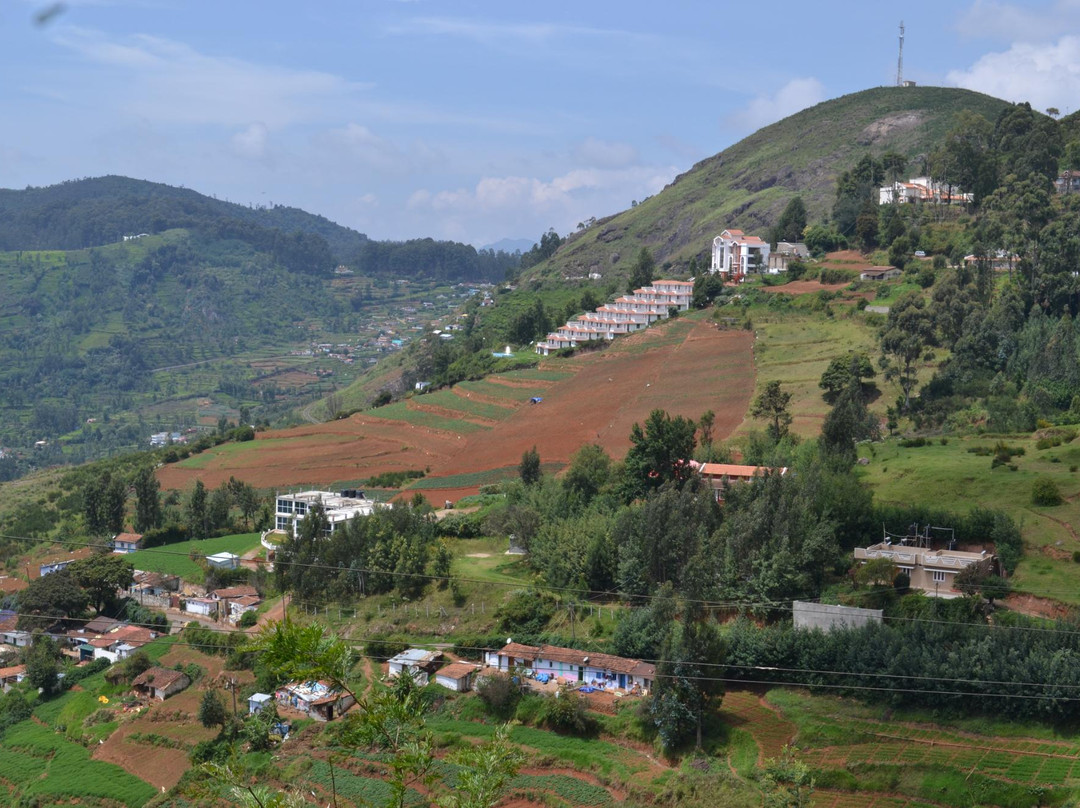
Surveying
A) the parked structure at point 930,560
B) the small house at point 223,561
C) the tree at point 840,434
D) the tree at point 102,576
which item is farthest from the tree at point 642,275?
the parked structure at point 930,560

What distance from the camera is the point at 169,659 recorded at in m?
33.4

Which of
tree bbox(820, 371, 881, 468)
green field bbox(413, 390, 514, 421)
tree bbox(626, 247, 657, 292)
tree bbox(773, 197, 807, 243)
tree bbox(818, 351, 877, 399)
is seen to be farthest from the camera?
tree bbox(626, 247, 657, 292)

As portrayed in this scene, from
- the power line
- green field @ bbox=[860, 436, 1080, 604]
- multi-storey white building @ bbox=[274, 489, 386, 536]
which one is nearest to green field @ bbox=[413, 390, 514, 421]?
multi-storey white building @ bbox=[274, 489, 386, 536]

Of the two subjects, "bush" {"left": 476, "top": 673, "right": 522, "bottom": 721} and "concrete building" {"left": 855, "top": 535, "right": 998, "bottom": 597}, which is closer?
"concrete building" {"left": 855, "top": 535, "right": 998, "bottom": 597}

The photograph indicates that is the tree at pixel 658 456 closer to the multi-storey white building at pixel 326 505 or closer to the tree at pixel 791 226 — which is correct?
the multi-storey white building at pixel 326 505

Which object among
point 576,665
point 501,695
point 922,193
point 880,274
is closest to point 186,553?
point 501,695

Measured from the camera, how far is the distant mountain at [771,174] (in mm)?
95562

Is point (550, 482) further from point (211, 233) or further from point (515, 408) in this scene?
point (211, 233)

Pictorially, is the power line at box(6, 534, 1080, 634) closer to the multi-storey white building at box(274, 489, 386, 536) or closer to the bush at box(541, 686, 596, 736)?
the bush at box(541, 686, 596, 736)

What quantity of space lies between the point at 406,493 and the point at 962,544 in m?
23.3

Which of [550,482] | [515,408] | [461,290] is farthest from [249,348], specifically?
[550,482]

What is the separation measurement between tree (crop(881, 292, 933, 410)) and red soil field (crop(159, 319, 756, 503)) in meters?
5.83

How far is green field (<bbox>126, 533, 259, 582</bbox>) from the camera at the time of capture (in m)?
39.4

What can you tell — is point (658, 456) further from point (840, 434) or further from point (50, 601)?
point (50, 601)
